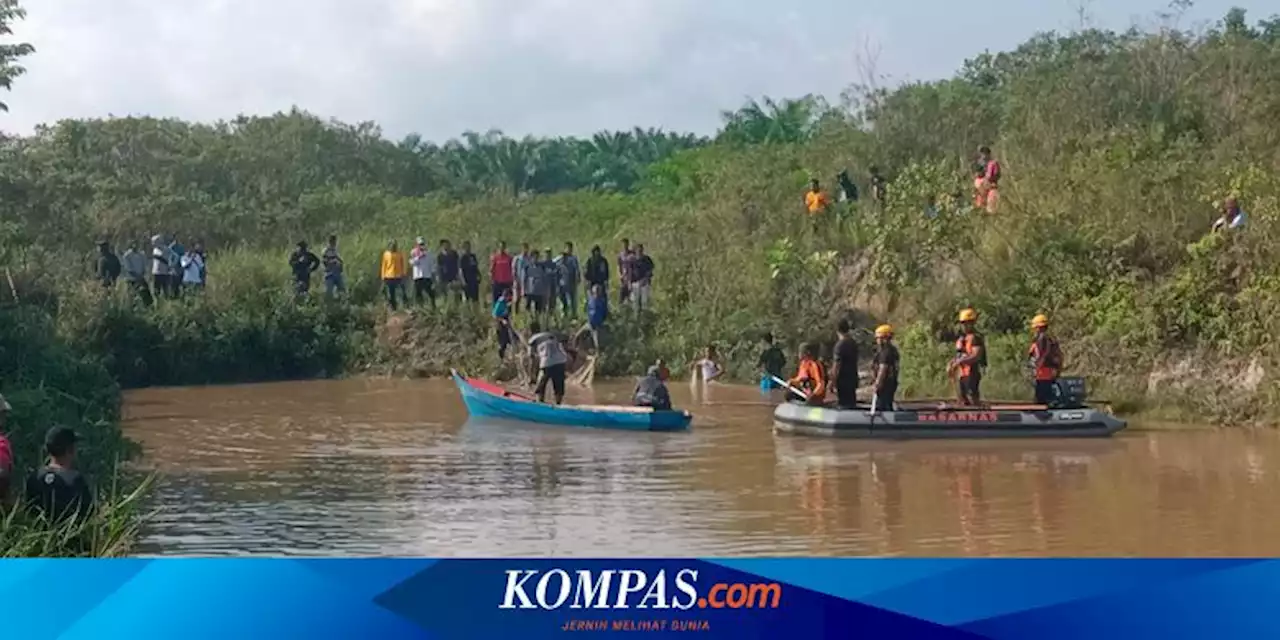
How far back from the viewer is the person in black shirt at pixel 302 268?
32469mm

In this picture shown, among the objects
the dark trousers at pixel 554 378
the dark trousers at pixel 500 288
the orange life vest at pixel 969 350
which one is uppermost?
the dark trousers at pixel 500 288

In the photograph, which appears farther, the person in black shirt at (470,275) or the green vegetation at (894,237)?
the person in black shirt at (470,275)

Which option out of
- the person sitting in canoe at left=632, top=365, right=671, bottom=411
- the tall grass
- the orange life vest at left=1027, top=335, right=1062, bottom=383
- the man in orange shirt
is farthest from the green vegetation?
the tall grass

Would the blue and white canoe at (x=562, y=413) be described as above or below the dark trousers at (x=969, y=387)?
below

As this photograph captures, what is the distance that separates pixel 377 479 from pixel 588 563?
11085mm

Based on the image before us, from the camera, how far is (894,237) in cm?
2822

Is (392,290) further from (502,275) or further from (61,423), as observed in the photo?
(61,423)

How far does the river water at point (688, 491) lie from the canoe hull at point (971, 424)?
224 mm

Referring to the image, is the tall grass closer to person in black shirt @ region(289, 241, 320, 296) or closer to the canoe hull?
the canoe hull

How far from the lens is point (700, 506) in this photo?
16.6 metres

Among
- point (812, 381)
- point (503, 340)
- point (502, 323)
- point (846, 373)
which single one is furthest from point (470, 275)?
point (846, 373)

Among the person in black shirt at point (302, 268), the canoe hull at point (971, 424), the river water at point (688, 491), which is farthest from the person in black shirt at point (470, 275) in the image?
the canoe hull at point (971, 424)

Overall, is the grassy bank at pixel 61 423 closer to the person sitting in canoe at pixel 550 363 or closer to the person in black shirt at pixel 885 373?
the person sitting in canoe at pixel 550 363

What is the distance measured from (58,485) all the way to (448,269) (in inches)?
849
